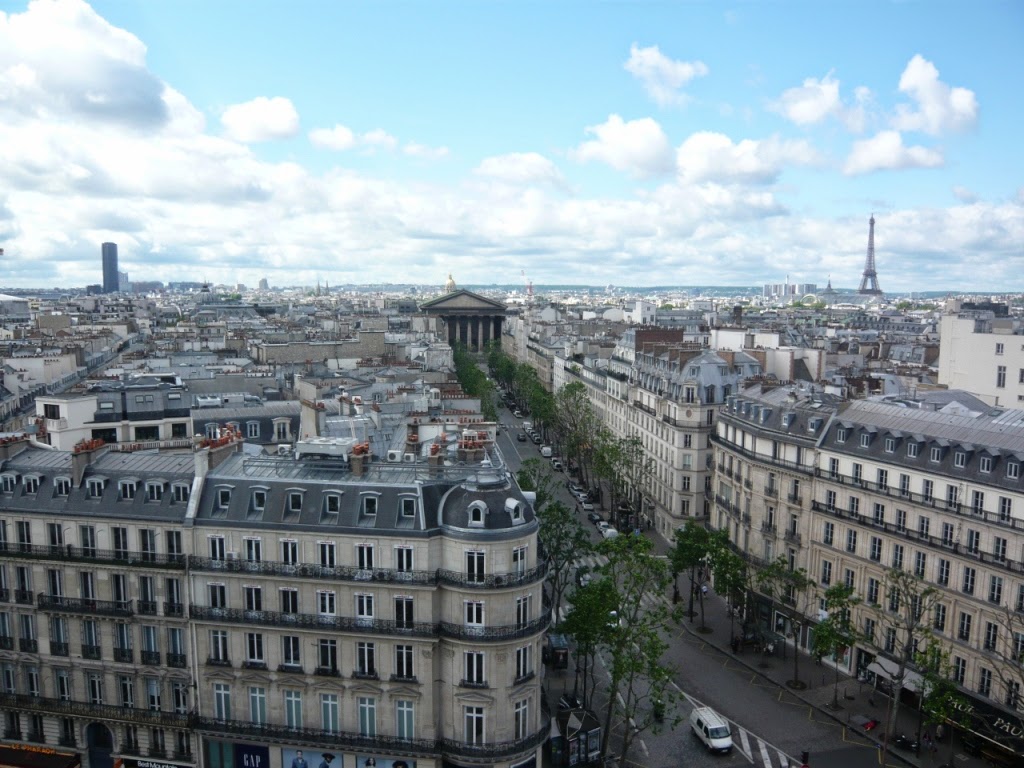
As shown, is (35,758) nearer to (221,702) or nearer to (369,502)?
(221,702)

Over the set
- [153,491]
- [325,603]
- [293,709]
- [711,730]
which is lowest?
[711,730]

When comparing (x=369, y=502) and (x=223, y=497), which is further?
(x=223, y=497)

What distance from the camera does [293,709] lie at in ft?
135

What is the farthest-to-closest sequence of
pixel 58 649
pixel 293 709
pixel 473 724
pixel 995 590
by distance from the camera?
1. pixel 995 590
2. pixel 58 649
3. pixel 293 709
4. pixel 473 724

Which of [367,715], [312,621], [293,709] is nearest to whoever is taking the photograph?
[312,621]

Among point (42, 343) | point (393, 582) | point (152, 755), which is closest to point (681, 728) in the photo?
point (393, 582)

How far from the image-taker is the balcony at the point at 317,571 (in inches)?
1547

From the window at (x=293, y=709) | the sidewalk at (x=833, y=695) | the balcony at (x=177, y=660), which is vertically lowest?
the sidewalk at (x=833, y=695)

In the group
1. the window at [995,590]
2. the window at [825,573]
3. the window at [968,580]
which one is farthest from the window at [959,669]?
the window at [825,573]

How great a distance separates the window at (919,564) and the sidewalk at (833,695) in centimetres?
801

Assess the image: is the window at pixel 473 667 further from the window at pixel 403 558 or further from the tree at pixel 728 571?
the tree at pixel 728 571

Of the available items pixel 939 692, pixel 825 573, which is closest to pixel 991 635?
pixel 939 692

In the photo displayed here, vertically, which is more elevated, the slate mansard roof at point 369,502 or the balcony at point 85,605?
the slate mansard roof at point 369,502

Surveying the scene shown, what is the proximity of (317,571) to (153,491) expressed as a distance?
952 centimetres
